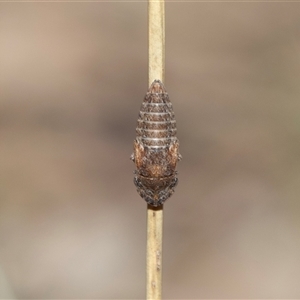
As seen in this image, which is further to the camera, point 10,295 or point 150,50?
point 10,295

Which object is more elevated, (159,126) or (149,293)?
(159,126)

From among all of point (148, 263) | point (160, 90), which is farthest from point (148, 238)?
point (160, 90)

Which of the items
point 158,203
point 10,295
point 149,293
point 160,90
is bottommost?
point 10,295

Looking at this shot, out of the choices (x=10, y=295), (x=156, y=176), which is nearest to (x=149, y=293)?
(x=156, y=176)

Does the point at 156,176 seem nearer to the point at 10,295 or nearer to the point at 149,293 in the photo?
the point at 149,293

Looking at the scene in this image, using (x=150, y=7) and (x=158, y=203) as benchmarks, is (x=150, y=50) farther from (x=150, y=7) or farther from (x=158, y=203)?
(x=158, y=203)

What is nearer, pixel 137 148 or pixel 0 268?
pixel 137 148
